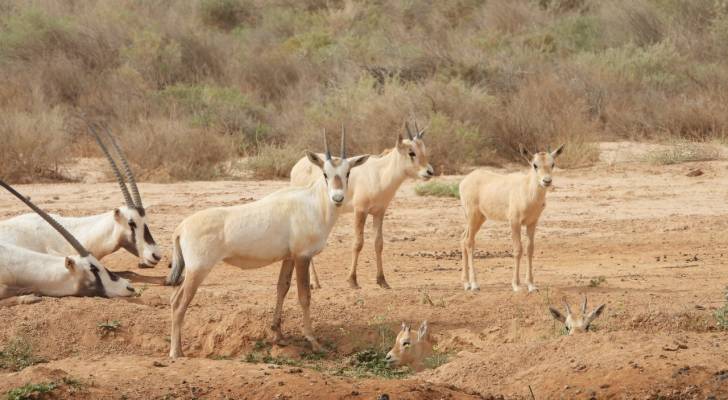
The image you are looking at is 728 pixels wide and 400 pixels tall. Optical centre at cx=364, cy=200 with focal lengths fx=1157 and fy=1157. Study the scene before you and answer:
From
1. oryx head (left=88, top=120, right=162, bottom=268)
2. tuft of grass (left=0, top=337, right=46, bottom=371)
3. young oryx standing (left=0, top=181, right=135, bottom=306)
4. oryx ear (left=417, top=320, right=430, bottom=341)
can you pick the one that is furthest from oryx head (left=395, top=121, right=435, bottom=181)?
tuft of grass (left=0, top=337, right=46, bottom=371)

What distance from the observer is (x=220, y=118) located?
21.1 m

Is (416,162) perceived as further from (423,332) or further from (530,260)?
(423,332)

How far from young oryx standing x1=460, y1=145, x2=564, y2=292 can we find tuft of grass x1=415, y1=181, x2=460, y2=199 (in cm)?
487

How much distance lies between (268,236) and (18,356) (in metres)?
2.25

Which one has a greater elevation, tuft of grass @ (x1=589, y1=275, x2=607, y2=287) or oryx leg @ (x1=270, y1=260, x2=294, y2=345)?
oryx leg @ (x1=270, y1=260, x2=294, y2=345)

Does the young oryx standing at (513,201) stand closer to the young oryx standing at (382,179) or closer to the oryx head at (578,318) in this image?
the young oryx standing at (382,179)

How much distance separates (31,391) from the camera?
679 centimetres

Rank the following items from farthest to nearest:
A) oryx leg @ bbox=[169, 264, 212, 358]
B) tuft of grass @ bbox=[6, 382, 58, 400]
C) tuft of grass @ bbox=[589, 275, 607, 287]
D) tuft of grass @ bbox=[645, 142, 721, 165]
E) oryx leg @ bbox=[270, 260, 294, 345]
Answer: tuft of grass @ bbox=[645, 142, 721, 165] < tuft of grass @ bbox=[589, 275, 607, 287] < oryx leg @ bbox=[270, 260, 294, 345] < oryx leg @ bbox=[169, 264, 212, 358] < tuft of grass @ bbox=[6, 382, 58, 400]

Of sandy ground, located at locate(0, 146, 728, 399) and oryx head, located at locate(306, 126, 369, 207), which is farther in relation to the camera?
oryx head, located at locate(306, 126, 369, 207)

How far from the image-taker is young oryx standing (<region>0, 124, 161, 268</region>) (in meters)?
11.5

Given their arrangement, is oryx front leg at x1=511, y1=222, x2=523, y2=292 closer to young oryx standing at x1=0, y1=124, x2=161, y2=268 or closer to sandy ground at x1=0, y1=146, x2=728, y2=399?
sandy ground at x1=0, y1=146, x2=728, y2=399

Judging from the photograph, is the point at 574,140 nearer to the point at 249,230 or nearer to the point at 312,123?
the point at 312,123

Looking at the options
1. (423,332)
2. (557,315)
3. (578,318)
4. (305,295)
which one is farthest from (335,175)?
(578,318)

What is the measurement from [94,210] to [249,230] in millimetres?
7320
